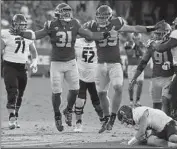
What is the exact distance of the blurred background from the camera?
1070 inches

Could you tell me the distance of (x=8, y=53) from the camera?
40.4ft

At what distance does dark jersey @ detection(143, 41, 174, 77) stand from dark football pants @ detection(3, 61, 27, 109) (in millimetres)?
2315

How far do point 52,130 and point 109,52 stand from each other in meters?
1.71

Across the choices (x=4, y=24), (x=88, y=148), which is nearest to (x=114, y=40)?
(x=88, y=148)

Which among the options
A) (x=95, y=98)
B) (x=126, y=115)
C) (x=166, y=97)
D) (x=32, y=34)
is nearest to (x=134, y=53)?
(x=95, y=98)

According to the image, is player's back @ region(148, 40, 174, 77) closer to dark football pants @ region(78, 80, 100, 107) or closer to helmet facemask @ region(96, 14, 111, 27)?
helmet facemask @ region(96, 14, 111, 27)

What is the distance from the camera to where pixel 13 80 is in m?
12.2

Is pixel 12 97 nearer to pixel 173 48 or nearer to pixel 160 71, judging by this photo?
pixel 160 71

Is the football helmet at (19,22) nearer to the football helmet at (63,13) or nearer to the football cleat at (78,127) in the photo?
the football helmet at (63,13)

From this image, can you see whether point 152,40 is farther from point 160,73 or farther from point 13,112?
point 13,112

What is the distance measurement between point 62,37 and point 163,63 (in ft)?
5.91

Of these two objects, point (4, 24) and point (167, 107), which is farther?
point (4, 24)

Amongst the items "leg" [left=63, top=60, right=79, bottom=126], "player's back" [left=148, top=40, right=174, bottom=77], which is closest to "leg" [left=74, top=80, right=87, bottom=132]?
"leg" [left=63, top=60, right=79, bottom=126]

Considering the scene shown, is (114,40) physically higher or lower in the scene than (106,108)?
higher
